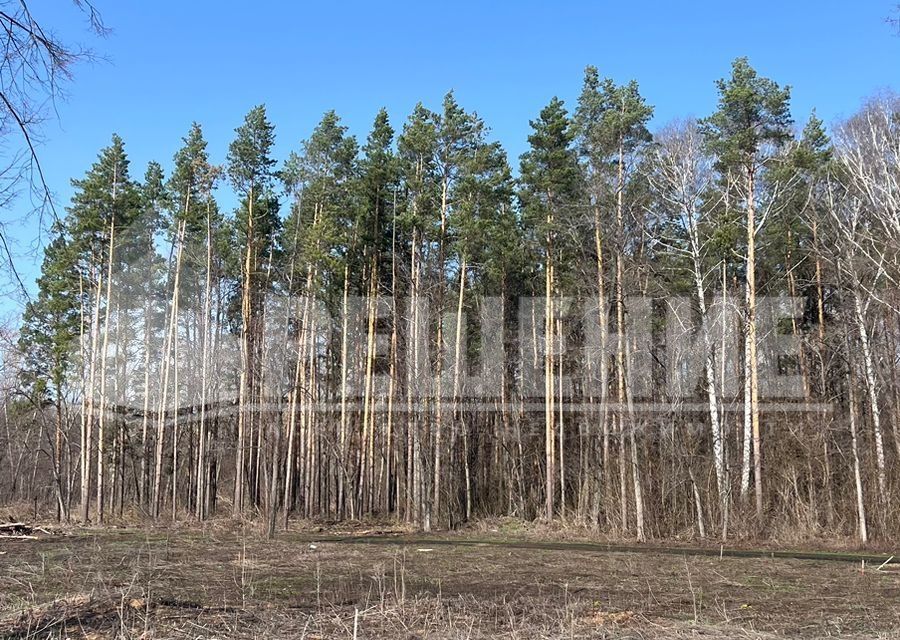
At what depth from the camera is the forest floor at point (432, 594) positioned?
709 centimetres

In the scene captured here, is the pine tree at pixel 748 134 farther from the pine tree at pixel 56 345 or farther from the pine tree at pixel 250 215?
the pine tree at pixel 56 345

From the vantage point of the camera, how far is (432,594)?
9938mm

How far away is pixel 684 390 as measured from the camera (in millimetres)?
24828

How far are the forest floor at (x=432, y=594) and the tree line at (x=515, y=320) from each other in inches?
219

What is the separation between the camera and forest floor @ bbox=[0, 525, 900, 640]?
23.3 ft

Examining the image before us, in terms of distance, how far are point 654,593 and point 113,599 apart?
267 inches

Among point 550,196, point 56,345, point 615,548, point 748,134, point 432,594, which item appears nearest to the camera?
point 432,594

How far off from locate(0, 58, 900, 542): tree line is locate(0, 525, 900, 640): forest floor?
5.56m

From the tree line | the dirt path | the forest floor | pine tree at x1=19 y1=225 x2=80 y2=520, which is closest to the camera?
the forest floor

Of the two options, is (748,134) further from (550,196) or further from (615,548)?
(615,548)

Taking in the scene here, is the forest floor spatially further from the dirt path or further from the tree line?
the tree line

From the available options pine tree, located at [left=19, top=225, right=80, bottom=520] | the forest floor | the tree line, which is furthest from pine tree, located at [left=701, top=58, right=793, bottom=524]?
pine tree, located at [left=19, top=225, right=80, bottom=520]

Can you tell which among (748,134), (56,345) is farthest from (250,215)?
(748,134)

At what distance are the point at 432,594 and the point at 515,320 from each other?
20855 millimetres
